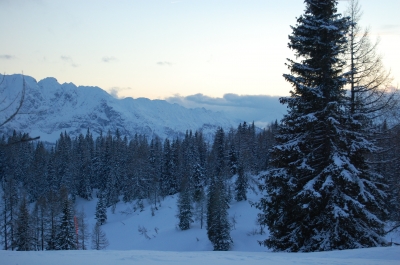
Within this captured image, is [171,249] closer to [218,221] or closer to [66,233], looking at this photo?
[218,221]

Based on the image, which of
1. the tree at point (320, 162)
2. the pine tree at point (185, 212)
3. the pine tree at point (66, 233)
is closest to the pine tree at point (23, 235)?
the pine tree at point (66, 233)

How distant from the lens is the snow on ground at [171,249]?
8.09 meters

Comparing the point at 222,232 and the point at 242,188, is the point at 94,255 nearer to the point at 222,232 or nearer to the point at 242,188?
the point at 222,232

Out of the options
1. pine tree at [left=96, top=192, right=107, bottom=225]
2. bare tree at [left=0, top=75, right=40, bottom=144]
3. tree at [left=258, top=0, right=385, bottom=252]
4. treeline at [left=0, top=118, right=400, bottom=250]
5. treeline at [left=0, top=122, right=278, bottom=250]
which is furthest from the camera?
treeline at [left=0, top=122, right=278, bottom=250]

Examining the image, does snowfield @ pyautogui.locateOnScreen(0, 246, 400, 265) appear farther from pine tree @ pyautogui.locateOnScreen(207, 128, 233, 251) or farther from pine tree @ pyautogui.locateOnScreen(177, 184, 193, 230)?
pine tree @ pyautogui.locateOnScreen(177, 184, 193, 230)

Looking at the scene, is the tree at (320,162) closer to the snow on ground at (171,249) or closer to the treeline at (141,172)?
the snow on ground at (171,249)

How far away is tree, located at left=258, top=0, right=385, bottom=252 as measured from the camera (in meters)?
11.1

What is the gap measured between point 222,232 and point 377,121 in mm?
27745

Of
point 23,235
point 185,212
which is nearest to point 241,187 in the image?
point 185,212

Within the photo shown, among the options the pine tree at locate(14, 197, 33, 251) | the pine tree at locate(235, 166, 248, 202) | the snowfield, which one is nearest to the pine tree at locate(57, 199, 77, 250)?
the pine tree at locate(14, 197, 33, 251)

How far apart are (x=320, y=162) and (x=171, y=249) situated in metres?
39.0

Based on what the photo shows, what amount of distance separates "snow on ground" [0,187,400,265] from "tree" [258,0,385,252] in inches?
73.3

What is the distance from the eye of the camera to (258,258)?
8.62m

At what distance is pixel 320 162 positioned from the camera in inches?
477
